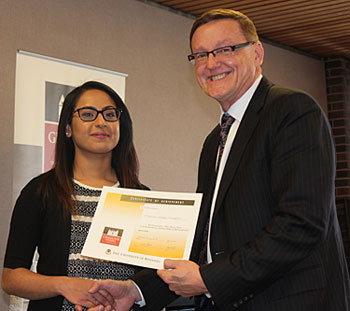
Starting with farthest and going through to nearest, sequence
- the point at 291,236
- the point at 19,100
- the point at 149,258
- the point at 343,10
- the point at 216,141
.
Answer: the point at 343,10, the point at 19,100, the point at 216,141, the point at 149,258, the point at 291,236

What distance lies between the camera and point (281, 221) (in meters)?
1.89

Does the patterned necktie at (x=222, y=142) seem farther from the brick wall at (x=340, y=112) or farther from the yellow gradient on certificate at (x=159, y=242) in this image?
the brick wall at (x=340, y=112)

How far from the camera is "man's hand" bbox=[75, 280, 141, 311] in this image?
2385 mm

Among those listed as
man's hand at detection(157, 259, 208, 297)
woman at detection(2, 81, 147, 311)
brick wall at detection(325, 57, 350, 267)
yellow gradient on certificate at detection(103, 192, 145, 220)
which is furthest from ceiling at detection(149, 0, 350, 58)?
man's hand at detection(157, 259, 208, 297)

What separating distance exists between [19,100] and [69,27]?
0.91m

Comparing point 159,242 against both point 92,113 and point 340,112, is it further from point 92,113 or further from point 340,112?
point 340,112

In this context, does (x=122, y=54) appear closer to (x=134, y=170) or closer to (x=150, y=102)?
(x=150, y=102)

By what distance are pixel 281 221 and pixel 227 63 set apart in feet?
2.36

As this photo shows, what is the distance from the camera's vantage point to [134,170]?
2902mm

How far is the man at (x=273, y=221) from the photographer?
1885 millimetres

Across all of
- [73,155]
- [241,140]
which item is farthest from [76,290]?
[241,140]

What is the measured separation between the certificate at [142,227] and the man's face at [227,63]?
45 cm

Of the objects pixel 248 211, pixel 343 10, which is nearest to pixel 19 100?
pixel 248 211

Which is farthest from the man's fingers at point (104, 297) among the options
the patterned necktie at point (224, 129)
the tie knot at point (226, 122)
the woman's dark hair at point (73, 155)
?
the tie knot at point (226, 122)
